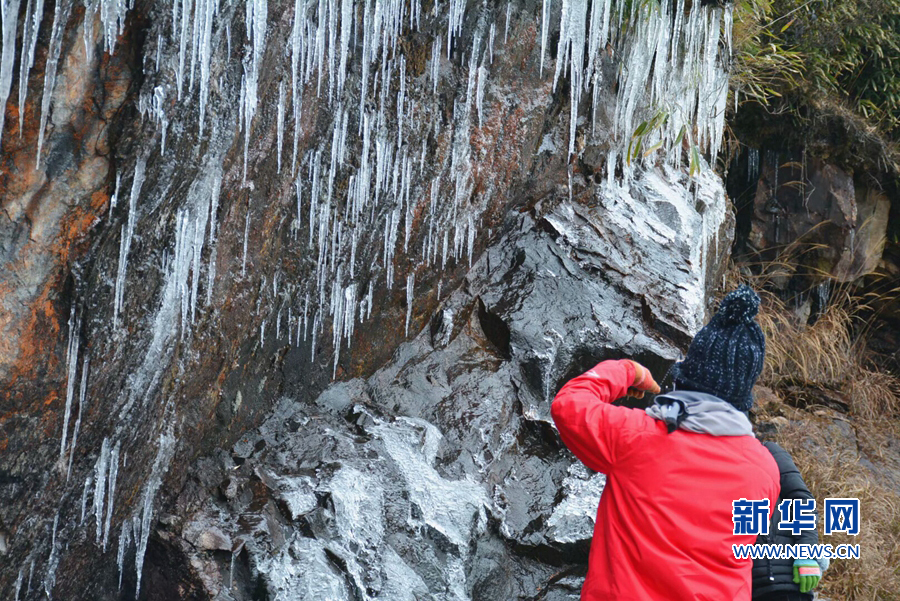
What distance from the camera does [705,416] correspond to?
2109 millimetres

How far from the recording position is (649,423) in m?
2.21

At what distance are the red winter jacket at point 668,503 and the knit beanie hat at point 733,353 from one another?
14 cm

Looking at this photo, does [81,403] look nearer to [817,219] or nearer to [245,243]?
[245,243]

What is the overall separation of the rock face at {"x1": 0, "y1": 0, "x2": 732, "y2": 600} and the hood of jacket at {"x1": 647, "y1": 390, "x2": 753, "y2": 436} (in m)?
1.48

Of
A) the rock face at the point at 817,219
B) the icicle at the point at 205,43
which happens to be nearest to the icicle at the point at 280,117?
the icicle at the point at 205,43

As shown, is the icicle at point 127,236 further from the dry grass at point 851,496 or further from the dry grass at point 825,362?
the dry grass at point 825,362

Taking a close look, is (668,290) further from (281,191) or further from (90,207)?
(90,207)

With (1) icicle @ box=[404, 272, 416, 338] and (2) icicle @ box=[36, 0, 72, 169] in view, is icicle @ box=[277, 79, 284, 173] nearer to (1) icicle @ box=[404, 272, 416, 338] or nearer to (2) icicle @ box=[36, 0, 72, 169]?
(2) icicle @ box=[36, 0, 72, 169]

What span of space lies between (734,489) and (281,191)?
81.7 inches

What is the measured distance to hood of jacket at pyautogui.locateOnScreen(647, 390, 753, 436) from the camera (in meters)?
2.11

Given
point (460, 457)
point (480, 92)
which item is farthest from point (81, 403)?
point (480, 92)

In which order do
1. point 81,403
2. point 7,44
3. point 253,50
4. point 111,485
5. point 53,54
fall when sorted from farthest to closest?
1. point 111,485
2. point 253,50
3. point 81,403
4. point 53,54
5. point 7,44

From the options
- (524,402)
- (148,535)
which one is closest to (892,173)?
(524,402)

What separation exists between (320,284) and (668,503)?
2045 mm
